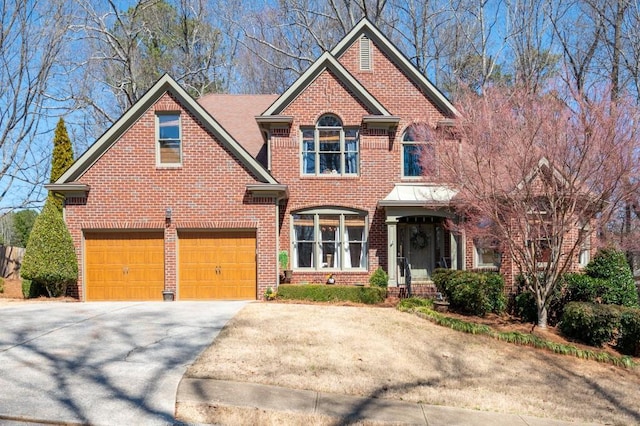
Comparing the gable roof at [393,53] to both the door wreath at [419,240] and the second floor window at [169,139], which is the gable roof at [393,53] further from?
the second floor window at [169,139]

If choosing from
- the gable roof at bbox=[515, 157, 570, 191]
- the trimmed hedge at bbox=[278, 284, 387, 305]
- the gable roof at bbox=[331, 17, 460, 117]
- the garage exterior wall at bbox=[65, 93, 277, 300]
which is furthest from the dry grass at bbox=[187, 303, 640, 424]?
the gable roof at bbox=[331, 17, 460, 117]

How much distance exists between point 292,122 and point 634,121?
9.58m

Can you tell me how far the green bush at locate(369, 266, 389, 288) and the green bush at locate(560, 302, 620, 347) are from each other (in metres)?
5.56

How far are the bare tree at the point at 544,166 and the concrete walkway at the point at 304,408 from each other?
571 cm

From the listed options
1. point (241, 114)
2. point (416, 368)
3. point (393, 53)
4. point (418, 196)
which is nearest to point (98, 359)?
point (416, 368)

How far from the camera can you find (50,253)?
1411 cm

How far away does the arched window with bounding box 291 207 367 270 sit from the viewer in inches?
650

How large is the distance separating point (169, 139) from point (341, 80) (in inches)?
229

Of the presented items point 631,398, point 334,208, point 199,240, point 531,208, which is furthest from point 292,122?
point 631,398

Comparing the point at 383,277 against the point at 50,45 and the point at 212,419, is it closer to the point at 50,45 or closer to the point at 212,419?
the point at 212,419

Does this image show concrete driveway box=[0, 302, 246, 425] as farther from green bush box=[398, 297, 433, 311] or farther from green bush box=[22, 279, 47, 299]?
green bush box=[398, 297, 433, 311]

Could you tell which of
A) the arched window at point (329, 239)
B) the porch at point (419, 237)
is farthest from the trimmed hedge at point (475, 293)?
the arched window at point (329, 239)

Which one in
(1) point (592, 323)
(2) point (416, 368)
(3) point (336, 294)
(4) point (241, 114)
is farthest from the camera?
(4) point (241, 114)

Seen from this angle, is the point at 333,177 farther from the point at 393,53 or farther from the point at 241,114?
the point at 241,114
